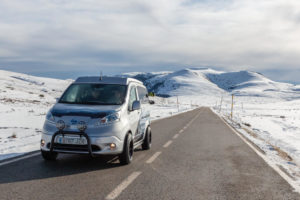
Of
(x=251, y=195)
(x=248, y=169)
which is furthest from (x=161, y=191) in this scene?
(x=248, y=169)

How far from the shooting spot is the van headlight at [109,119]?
6.34 meters

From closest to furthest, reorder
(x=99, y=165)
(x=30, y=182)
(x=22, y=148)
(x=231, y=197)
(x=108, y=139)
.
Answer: (x=231, y=197) < (x=30, y=182) < (x=108, y=139) < (x=99, y=165) < (x=22, y=148)

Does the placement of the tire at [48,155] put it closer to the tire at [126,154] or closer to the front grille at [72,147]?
the front grille at [72,147]

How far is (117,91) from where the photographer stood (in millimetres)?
7652

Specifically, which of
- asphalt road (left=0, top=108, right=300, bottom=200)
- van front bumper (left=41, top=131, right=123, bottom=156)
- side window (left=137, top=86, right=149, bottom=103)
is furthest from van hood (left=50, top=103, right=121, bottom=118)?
side window (left=137, top=86, right=149, bottom=103)

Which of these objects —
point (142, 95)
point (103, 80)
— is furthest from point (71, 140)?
point (142, 95)

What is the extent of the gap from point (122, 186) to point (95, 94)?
2991mm

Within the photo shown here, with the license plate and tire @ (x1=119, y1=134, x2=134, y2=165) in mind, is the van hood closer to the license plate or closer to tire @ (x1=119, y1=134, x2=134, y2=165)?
the license plate

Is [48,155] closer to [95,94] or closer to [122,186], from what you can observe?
[95,94]

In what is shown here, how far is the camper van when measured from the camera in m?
6.25

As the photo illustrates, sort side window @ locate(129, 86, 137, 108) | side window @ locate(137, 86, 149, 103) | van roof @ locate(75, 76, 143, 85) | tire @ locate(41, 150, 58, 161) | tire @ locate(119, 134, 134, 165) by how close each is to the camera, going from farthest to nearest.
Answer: side window @ locate(137, 86, 149, 103), van roof @ locate(75, 76, 143, 85), side window @ locate(129, 86, 137, 108), tire @ locate(41, 150, 58, 161), tire @ locate(119, 134, 134, 165)

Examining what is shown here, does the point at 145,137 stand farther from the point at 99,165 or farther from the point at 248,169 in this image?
the point at 248,169

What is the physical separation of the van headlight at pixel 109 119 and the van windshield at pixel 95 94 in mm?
759

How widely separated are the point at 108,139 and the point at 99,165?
91 centimetres
